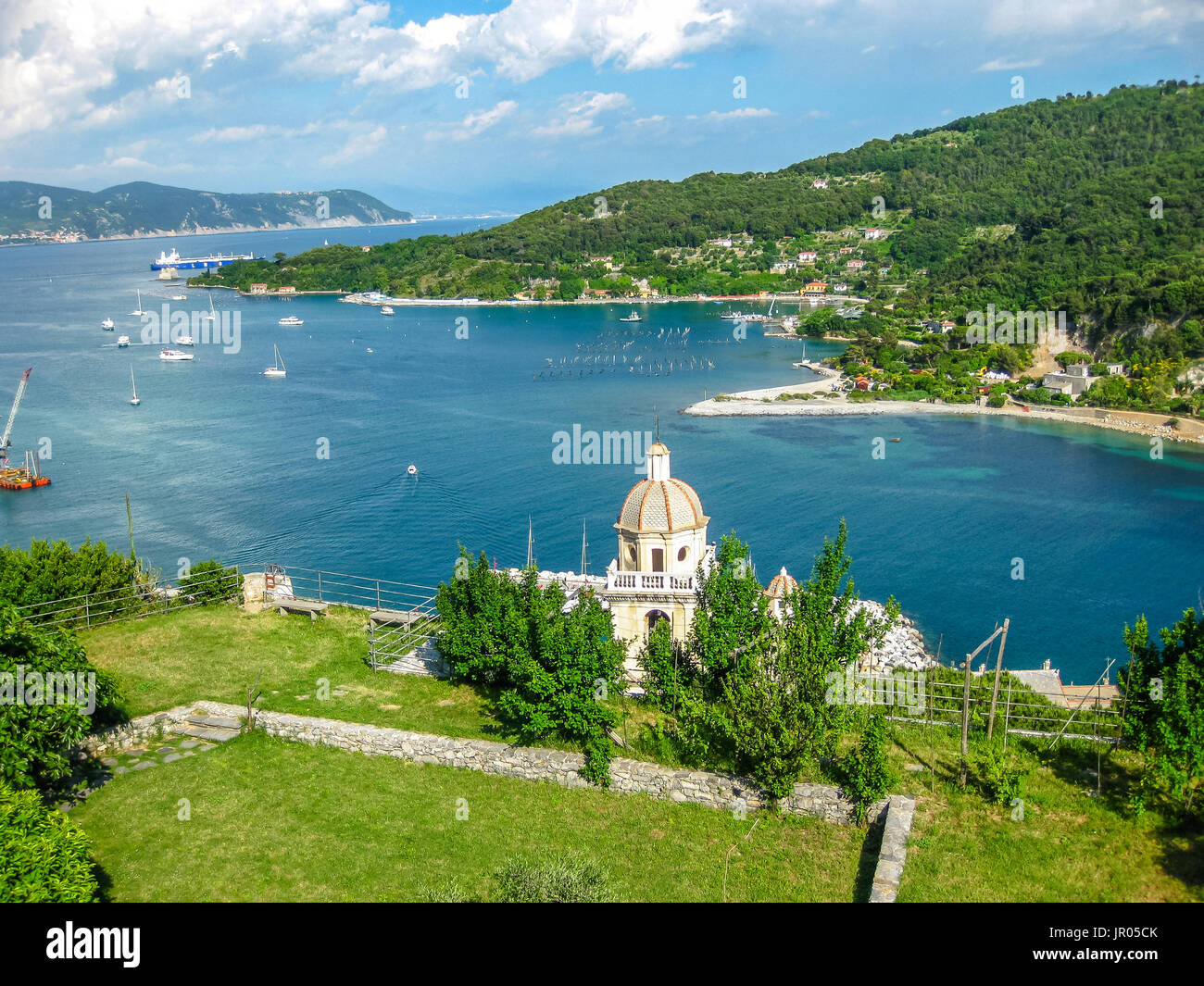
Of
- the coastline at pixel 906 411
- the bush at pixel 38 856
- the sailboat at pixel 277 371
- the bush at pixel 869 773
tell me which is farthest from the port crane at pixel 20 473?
the bush at pixel 869 773

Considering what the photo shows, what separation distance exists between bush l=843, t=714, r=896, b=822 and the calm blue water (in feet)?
78.1

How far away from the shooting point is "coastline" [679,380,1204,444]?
73625mm

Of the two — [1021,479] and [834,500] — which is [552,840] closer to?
[834,500]

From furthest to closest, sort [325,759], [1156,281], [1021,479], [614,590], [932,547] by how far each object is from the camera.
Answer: [1156,281] → [1021,479] → [932,547] → [614,590] → [325,759]

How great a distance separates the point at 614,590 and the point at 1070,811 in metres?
11.3

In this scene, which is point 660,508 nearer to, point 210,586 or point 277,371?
point 210,586

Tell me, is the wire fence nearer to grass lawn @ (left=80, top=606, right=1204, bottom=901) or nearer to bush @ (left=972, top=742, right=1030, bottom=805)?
grass lawn @ (left=80, top=606, right=1204, bottom=901)

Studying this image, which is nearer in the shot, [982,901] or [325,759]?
[982,901]

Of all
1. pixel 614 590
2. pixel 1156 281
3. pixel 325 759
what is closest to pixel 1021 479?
pixel 1156 281

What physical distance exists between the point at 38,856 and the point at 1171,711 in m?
15.5

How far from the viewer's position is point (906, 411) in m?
82.2

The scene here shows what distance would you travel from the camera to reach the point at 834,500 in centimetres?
5619

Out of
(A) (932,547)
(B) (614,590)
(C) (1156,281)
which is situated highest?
(C) (1156,281)

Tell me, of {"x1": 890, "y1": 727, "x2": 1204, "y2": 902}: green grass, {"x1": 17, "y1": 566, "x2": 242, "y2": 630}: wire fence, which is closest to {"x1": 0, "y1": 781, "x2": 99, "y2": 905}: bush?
{"x1": 17, "y1": 566, "x2": 242, "y2": 630}: wire fence
